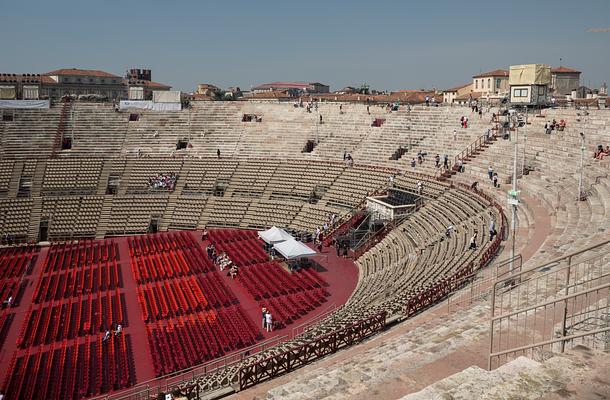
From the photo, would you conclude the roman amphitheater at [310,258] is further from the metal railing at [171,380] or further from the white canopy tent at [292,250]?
the white canopy tent at [292,250]

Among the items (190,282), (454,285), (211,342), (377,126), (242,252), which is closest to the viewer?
(454,285)

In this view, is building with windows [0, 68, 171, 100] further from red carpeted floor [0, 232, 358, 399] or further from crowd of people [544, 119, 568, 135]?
crowd of people [544, 119, 568, 135]

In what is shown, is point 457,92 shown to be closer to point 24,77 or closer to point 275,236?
point 275,236

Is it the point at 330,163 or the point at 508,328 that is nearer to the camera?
the point at 508,328

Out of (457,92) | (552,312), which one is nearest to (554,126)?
(552,312)

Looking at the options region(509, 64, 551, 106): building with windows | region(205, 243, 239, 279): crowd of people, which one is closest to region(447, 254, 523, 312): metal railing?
region(205, 243, 239, 279): crowd of people

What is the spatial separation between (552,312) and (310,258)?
2075cm

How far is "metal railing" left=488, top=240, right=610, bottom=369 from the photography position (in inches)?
338

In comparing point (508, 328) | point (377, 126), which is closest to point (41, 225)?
point (377, 126)

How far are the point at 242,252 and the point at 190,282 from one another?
233 inches

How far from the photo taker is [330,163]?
4488 centimetres

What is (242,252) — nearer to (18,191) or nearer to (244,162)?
(244,162)

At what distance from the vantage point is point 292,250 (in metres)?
29.1

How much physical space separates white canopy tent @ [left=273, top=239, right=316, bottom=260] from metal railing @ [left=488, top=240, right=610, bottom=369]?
1467cm
